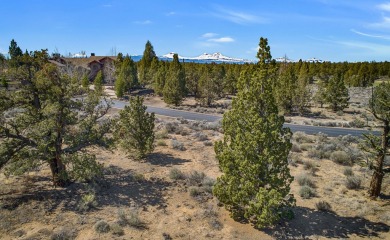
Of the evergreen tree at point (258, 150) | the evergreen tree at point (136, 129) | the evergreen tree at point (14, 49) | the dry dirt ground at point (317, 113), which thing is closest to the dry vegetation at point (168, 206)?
the evergreen tree at point (136, 129)

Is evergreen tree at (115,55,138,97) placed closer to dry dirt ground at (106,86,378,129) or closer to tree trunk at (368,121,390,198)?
dry dirt ground at (106,86,378,129)

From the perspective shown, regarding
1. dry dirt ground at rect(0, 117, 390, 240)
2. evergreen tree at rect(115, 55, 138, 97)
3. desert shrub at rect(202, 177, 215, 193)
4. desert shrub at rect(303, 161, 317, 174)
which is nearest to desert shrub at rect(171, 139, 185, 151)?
dry dirt ground at rect(0, 117, 390, 240)

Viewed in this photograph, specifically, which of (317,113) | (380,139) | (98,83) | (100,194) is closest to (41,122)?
(100,194)

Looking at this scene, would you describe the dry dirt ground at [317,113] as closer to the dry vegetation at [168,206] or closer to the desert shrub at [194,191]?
the dry vegetation at [168,206]

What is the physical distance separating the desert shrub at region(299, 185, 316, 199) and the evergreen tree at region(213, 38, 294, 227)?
3.74m

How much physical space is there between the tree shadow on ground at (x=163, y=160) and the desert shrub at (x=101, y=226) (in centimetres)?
808

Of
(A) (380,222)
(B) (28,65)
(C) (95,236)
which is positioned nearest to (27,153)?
Answer: (B) (28,65)

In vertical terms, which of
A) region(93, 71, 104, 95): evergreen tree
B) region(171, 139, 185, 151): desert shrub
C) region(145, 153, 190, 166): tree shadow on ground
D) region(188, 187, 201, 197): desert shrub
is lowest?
region(188, 187, 201, 197): desert shrub

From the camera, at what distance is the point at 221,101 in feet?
186

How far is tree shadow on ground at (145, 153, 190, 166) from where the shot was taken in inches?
803

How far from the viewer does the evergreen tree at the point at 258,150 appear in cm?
1180

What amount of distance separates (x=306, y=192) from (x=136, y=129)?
11.5 metres

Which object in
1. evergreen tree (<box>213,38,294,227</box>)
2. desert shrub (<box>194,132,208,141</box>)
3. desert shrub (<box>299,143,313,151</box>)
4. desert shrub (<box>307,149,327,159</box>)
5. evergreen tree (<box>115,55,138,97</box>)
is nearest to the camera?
evergreen tree (<box>213,38,294,227</box>)

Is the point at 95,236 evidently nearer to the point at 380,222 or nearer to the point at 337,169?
the point at 380,222
